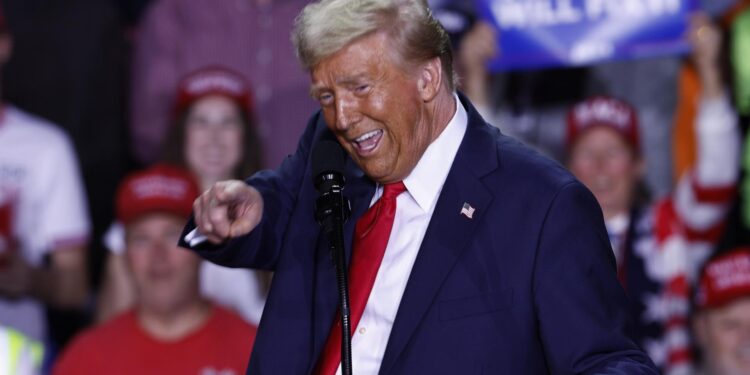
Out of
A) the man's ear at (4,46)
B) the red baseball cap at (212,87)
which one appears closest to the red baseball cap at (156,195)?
the red baseball cap at (212,87)

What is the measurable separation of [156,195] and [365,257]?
1988 mm

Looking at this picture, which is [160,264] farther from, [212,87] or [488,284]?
[488,284]

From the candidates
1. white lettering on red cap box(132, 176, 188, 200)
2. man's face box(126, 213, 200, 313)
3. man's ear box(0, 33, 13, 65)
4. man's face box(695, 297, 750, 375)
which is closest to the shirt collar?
man's face box(126, 213, 200, 313)

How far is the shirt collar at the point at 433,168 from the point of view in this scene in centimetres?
248

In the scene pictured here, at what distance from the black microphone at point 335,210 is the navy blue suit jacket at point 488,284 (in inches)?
5.9

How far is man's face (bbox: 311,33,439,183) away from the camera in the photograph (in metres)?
2.35

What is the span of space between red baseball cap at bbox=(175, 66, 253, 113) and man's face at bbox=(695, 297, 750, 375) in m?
1.75

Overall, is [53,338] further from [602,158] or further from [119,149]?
[602,158]

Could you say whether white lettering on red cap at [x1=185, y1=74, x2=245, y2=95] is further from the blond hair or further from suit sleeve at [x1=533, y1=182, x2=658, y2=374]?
suit sleeve at [x1=533, y1=182, x2=658, y2=374]

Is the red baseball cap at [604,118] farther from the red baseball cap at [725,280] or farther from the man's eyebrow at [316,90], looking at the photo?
the man's eyebrow at [316,90]

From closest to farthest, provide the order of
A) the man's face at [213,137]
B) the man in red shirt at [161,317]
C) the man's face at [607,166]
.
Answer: the man in red shirt at [161,317], the man's face at [607,166], the man's face at [213,137]

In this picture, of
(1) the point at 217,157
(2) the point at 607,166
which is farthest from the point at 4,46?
(2) the point at 607,166

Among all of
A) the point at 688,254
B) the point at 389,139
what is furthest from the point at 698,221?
the point at 389,139

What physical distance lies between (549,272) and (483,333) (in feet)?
0.51
